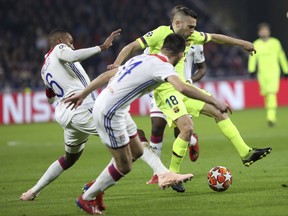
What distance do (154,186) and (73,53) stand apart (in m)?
2.18

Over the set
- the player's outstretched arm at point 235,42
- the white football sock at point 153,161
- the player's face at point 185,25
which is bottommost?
the white football sock at point 153,161

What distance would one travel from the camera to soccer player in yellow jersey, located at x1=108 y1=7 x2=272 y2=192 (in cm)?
934

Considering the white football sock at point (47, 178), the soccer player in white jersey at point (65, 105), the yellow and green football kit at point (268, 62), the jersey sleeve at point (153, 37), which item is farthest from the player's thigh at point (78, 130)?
the yellow and green football kit at point (268, 62)

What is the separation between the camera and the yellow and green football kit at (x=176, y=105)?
943cm

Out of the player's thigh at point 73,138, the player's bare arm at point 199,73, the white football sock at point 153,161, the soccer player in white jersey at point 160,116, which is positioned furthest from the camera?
the player's bare arm at point 199,73

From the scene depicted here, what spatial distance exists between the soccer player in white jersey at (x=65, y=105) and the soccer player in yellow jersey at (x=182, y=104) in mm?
542

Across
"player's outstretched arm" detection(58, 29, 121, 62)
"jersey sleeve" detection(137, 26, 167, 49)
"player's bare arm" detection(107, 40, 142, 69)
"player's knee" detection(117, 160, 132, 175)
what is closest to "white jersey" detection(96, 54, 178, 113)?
"player's knee" detection(117, 160, 132, 175)

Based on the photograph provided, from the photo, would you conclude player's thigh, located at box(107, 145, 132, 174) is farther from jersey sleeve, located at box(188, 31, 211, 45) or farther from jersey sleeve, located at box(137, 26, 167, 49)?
jersey sleeve, located at box(188, 31, 211, 45)

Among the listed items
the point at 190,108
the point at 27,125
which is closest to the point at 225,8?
the point at 27,125

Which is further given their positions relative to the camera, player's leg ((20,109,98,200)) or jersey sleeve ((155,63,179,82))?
player's leg ((20,109,98,200))

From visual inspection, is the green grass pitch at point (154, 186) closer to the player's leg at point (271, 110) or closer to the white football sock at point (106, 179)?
the white football sock at point (106, 179)

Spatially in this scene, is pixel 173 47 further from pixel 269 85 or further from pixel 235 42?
pixel 269 85

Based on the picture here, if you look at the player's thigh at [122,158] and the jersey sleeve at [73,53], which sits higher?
the jersey sleeve at [73,53]

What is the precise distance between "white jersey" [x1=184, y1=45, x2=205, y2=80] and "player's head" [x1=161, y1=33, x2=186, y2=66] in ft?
9.18
